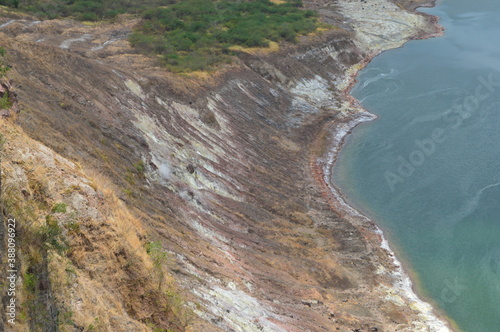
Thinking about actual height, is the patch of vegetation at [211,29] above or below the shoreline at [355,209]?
above

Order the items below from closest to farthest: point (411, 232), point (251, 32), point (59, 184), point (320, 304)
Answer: point (59, 184) → point (320, 304) → point (411, 232) → point (251, 32)

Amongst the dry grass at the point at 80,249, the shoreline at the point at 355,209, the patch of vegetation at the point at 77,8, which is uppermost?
the patch of vegetation at the point at 77,8

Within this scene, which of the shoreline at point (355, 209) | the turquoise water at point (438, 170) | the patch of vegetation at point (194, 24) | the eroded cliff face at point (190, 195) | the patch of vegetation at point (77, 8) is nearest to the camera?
the eroded cliff face at point (190, 195)

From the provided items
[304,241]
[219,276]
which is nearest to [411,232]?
[304,241]

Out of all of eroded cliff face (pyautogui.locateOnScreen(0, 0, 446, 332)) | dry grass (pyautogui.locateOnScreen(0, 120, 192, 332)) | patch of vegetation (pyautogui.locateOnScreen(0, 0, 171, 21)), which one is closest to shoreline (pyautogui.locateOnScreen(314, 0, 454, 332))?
eroded cliff face (pyautogui.locateOnScreen(0, 0, 446, 332))

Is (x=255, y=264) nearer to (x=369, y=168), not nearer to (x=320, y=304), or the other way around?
(x=320, y=304)

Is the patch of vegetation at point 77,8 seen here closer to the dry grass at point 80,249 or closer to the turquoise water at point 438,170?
the turquoise water at point 438,170

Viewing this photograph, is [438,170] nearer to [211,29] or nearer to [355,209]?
[355,209]

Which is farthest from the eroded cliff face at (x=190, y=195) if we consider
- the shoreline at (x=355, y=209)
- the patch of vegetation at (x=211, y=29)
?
the patch of vegetation at (x=211, y=29)
